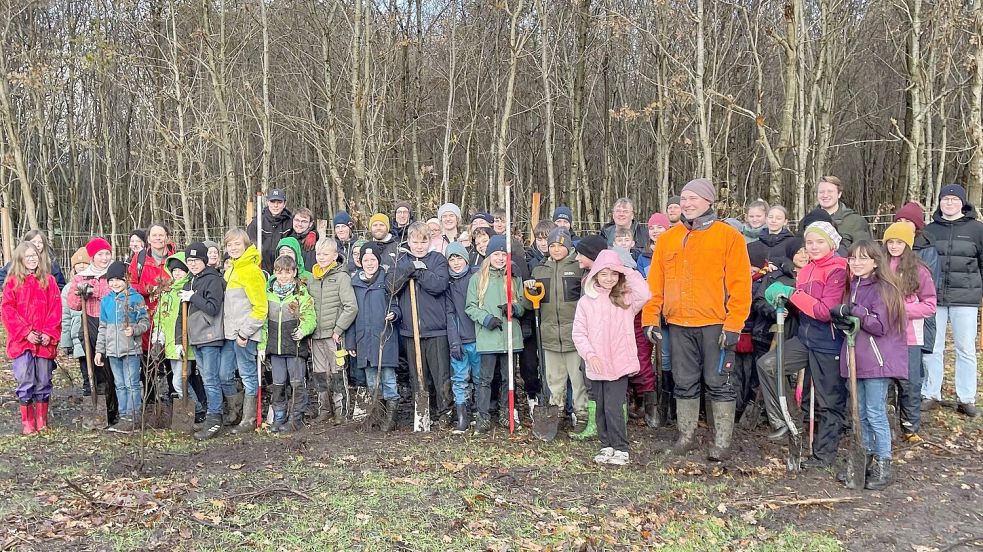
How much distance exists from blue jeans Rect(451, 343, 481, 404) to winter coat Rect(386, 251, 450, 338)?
1.01 feet

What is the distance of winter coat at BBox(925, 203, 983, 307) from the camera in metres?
7.15

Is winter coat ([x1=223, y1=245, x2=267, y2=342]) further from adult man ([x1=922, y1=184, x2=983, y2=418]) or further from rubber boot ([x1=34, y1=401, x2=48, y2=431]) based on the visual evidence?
adult man ([x1=922, y1=184, x2=983, y2=418])

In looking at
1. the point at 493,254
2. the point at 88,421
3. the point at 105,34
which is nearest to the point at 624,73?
the point at 105,34

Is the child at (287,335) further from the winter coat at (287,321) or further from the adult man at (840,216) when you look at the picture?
the adult man at (840,216)

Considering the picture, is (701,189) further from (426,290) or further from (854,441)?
(426,290)

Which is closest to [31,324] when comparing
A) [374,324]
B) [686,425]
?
[374,324]

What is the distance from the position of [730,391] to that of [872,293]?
1.32m

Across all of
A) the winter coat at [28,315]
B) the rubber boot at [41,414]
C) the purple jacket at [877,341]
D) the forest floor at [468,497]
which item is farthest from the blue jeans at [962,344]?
the rubber boot at [41,414]

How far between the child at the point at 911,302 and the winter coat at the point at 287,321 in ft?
17.6

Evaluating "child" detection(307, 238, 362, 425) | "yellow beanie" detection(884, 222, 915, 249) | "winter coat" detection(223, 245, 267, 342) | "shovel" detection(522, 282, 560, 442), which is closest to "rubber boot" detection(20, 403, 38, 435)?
"winter coat" detection(223, 245, 267, 342)

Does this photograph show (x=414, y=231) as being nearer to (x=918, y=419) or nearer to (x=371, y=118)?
(x=918, y=419)

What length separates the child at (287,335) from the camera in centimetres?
721

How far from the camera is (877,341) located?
5.26 m

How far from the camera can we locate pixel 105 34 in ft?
67.2
